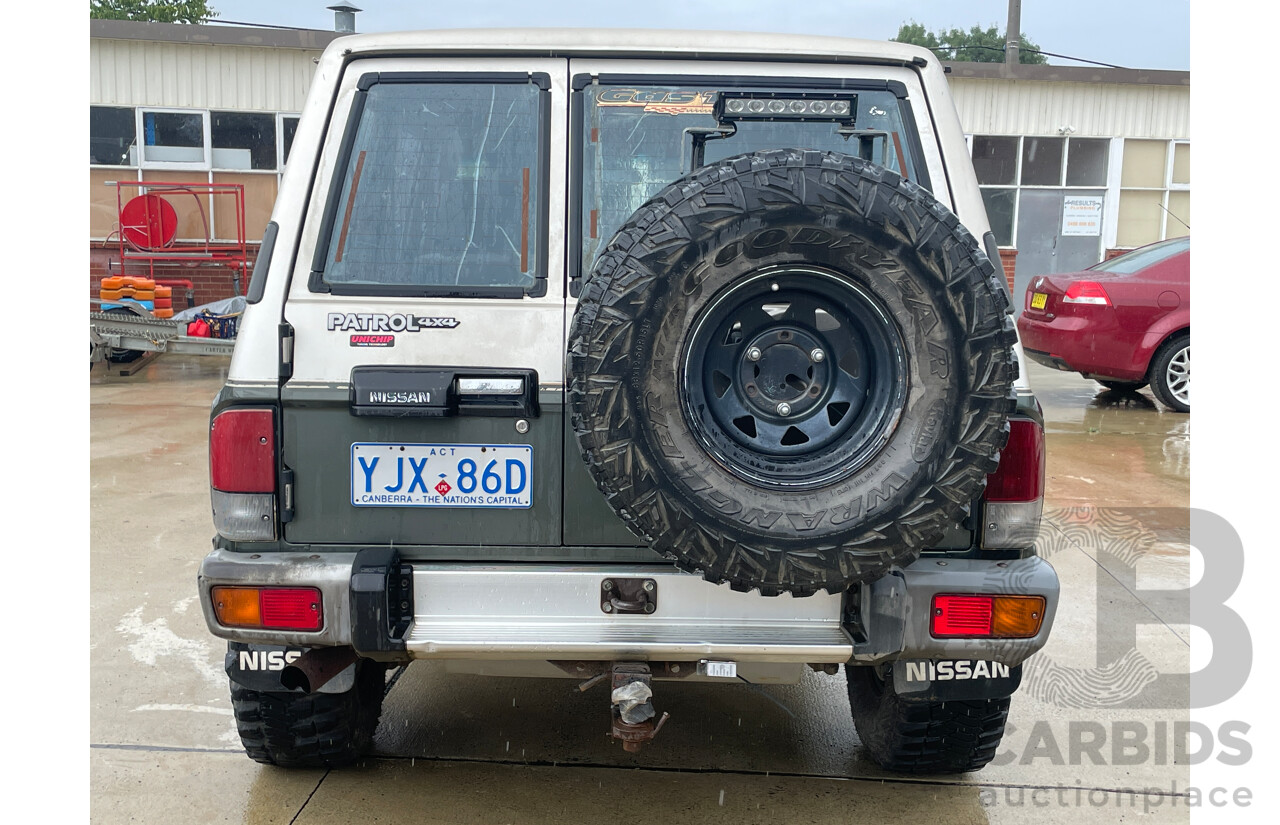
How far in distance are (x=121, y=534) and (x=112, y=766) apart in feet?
8.83

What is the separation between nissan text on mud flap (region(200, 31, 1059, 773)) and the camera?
7.43ft

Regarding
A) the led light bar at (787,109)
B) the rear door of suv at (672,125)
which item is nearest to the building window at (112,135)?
the rear door of suv at (672,125)

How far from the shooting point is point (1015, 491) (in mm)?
2629

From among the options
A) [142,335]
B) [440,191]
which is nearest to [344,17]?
[142,335]

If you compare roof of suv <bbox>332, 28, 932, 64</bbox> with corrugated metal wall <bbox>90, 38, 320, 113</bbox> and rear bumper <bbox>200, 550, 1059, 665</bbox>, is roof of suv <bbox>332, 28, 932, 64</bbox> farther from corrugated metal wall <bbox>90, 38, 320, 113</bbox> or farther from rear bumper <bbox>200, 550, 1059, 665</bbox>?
corrugated metal wall <bbox>90, 38, 320, 113</bbox>

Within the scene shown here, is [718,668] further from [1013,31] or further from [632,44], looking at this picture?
[1013,31]

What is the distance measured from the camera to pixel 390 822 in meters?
2.89

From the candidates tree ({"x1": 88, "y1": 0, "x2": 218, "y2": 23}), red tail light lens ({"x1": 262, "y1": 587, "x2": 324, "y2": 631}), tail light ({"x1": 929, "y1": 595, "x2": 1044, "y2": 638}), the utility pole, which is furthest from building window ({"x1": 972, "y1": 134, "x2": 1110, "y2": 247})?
tree ({"x1": 88, "y1": 0, "x2": 218, "y2": 23})

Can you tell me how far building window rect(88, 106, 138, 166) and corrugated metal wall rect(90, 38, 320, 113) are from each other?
0.45 ft

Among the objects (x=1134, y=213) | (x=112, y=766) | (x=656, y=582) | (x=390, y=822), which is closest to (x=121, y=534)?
(x=112, y=766)

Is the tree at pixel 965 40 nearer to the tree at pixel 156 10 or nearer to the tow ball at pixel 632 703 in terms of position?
the tree at pixel 156 10

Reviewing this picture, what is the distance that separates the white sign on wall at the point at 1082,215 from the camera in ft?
56.0

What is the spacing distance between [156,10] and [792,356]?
45.2 m
